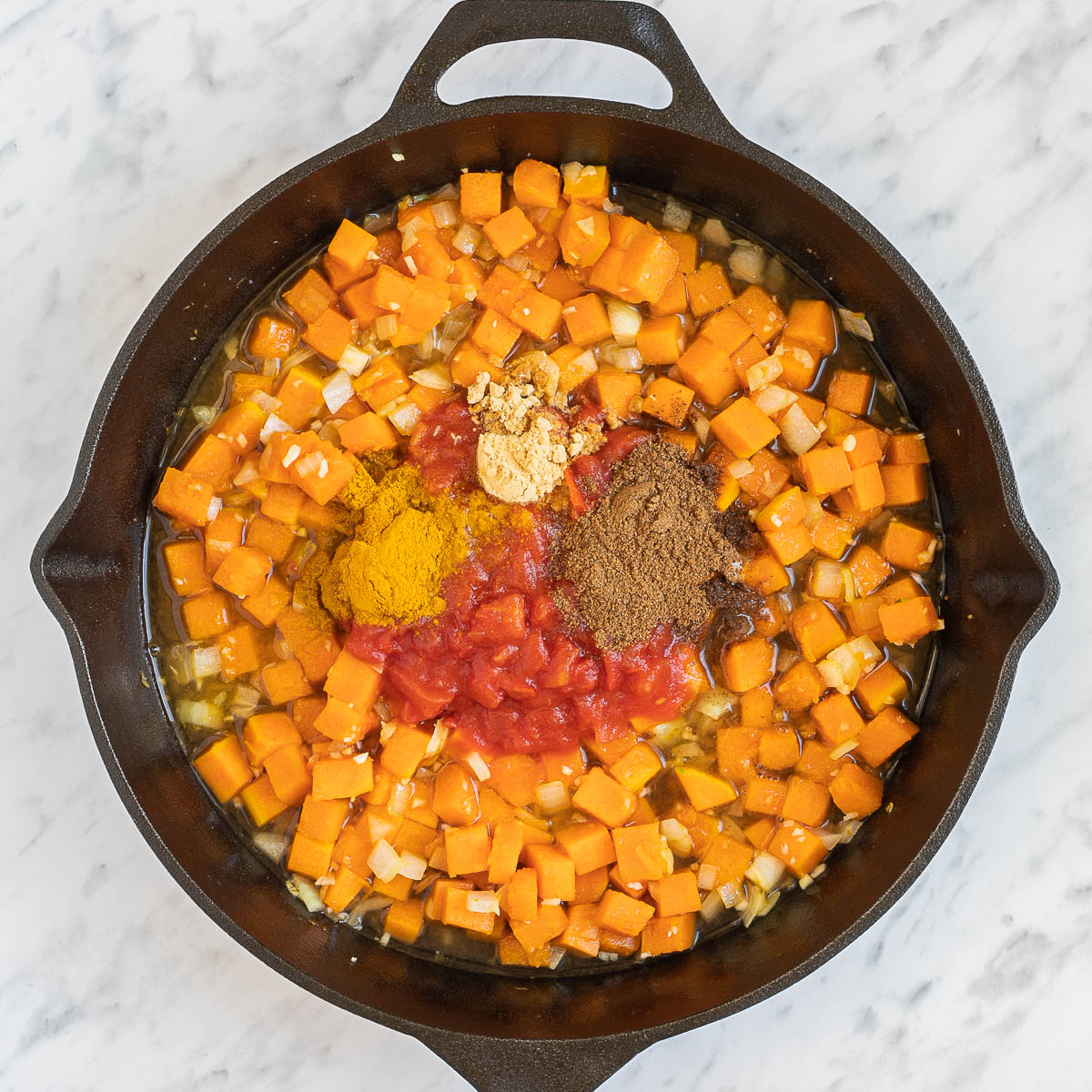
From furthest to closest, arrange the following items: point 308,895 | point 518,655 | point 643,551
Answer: point 308,895, point 518,655, point 643,551

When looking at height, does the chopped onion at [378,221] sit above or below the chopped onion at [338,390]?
above

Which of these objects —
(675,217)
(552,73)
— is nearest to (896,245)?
(675,217)

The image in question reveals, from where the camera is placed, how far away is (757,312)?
2.86 metres

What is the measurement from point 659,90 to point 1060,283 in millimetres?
1297

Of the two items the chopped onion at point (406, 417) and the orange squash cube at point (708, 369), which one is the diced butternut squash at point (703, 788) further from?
the chopped onion at point (406, 417)

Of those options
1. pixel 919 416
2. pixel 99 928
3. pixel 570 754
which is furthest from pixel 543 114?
pixel 99 928

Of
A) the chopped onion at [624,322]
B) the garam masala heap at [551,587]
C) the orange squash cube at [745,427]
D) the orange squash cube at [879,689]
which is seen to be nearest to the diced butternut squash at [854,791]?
the garam masala heap at [551,587]

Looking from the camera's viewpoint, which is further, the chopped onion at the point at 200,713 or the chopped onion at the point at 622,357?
the chopped onion at the point at 200,713

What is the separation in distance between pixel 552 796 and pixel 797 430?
124 cm

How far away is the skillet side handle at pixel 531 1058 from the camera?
2445 mm

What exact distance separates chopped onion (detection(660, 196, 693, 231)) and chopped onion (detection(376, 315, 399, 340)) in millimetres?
841

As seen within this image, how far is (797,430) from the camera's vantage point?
2787 millimetres

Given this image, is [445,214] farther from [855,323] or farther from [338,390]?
[855,323]

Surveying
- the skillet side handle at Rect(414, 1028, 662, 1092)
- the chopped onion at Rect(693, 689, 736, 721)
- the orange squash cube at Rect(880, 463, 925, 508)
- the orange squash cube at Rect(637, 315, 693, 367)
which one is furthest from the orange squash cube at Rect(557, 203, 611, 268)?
the skillet side handle at Rect(414, 1028, 662, 1092)
